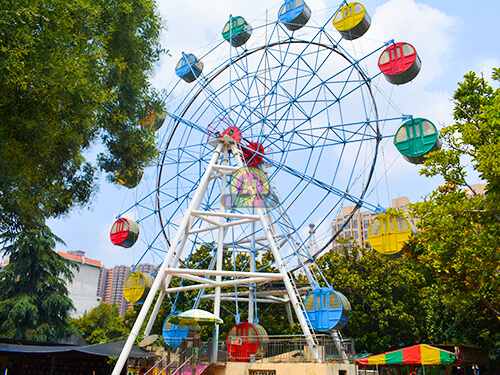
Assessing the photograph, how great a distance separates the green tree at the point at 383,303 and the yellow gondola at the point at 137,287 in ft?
37.4

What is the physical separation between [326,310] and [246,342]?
355cm

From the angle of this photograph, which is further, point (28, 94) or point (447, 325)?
point (447, 325)

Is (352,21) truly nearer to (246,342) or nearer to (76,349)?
Answer: (246,342)

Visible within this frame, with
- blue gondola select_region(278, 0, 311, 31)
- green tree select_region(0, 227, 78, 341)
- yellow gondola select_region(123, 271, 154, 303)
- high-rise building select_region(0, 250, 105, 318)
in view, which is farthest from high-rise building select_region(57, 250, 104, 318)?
blue gondola select_region(278, 0, 311, 31)

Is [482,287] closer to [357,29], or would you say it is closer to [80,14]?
[357,29]

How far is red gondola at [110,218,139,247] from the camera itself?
2315cm

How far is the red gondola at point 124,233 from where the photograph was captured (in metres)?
23.2

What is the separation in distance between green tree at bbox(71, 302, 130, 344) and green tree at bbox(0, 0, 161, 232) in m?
29.1

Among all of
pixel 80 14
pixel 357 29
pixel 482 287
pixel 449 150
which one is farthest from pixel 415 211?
pixel 357 29

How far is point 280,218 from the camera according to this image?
62.4 feet

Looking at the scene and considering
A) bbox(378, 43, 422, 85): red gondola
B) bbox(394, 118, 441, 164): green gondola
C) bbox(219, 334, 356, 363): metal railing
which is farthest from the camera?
bbox(378, 43, 422, 85): red gondola

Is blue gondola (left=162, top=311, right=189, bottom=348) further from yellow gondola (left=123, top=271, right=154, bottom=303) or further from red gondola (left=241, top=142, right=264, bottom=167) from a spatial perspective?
red gondola (left=241, top=142, right=264, bottom=167)

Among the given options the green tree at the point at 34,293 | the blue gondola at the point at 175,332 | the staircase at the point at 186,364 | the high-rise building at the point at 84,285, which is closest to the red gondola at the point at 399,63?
the staircase at the point at 186,364

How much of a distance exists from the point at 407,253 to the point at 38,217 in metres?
13.0
